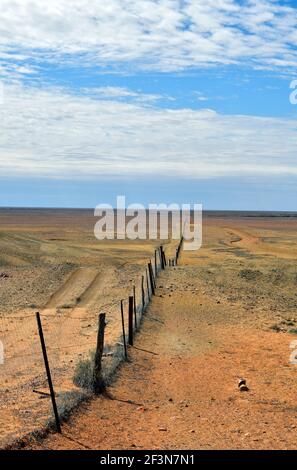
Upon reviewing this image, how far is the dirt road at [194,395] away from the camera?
31.6 ft

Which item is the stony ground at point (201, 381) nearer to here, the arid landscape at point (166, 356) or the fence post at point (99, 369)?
the arid landscape at point (166, 356)

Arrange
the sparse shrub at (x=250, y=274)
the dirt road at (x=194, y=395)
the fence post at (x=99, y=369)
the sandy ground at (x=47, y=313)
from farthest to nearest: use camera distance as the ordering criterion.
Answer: the sparse shrub at (x=250, y=274), the fence post at (x=99, y=369), the sandy ground at (x=47, y=313), the dirt road at (x=194, y=395)

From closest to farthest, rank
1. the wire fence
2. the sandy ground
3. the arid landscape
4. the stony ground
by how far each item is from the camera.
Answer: the stony ground < the arid landscape < the wire fence < the sandy ground

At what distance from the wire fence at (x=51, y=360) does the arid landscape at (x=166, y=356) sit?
5 centimetres

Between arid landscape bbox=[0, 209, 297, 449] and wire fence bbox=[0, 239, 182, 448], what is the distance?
0.05 m

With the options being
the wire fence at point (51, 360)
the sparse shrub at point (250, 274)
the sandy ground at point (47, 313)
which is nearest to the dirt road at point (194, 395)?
the wire fence at point (51, 360)

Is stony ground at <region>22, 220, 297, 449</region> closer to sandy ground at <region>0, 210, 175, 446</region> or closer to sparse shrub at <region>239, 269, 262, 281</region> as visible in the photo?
sandy ground at <region>0, 210, 175, 446</region>

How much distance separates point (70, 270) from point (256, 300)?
11187 millimetres

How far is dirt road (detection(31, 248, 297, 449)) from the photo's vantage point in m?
9.63

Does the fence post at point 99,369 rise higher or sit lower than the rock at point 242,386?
higher

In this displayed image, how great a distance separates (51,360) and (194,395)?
14.8 ft

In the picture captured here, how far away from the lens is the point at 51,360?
15.4m

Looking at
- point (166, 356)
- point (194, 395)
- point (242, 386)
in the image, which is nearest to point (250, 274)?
point (166, 356)

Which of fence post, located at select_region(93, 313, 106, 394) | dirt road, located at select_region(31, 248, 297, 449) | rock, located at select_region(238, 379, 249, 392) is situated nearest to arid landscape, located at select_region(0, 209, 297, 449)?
dirt road, located at select_region(31, 248, 297, 449)
